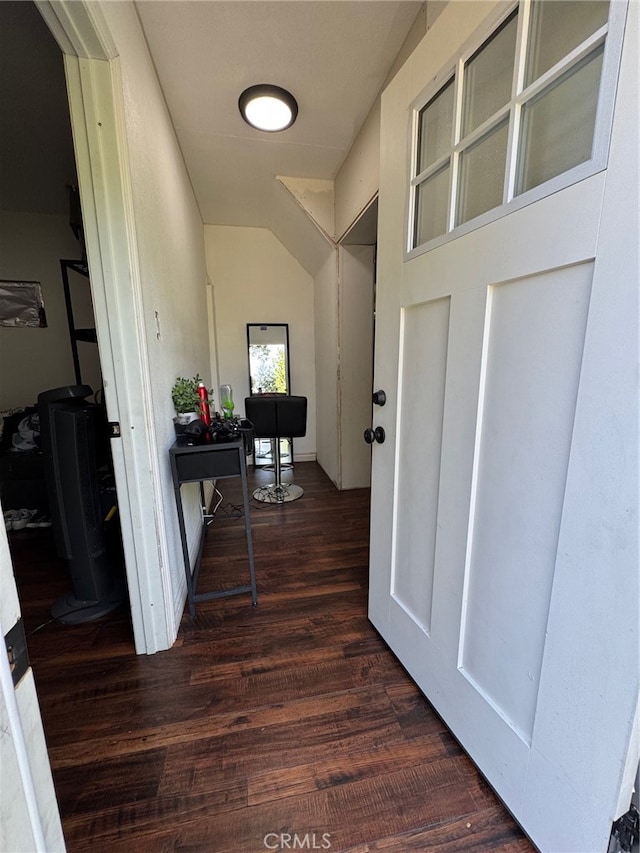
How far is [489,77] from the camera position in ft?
3.07

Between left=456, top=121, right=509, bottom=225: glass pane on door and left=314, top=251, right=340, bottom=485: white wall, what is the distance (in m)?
2.11

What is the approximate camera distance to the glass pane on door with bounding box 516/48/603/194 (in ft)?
2.35

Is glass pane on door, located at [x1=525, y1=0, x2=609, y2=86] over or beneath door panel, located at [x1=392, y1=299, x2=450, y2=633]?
over

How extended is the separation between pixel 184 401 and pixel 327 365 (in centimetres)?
193

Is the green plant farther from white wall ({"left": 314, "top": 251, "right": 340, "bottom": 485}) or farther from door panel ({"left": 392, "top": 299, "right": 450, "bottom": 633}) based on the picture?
white wall ({"left": 314, "top": 251, "right": 340, "bottom": 485})

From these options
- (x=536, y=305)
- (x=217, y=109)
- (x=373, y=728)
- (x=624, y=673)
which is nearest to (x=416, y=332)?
(x=536, y=305)

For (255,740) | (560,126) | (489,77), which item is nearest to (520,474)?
(560,126)

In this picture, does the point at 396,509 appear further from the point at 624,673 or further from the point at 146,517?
the point at 146,517

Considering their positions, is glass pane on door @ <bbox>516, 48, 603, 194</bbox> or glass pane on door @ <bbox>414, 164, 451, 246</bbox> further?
glass pane on door @ <bbox>414, 164, 451, 246</bbox>

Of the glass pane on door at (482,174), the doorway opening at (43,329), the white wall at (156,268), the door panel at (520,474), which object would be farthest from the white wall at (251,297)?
the door panel at (520,474)

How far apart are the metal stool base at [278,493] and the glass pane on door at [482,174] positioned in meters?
2.53

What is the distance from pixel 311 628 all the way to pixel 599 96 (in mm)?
1930

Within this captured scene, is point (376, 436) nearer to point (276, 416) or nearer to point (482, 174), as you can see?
point (482, 174)

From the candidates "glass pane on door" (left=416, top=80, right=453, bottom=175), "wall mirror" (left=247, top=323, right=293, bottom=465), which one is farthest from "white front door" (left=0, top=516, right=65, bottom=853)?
"wall mirror" (left=247, top=323, right=293, bottom=465)
